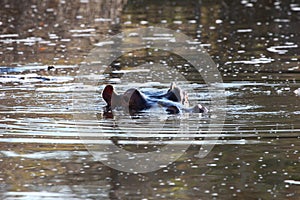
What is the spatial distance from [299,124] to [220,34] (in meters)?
8.48

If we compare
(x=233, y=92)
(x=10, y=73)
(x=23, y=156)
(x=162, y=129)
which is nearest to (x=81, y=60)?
(x=10, y=73)

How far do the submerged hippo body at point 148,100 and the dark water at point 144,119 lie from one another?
0.17 m

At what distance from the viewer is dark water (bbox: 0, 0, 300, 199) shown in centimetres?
662

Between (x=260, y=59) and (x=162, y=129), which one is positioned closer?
(x=162, y=129)

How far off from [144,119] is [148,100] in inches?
24.4

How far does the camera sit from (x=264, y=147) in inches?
305

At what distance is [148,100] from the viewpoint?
9.61 meters

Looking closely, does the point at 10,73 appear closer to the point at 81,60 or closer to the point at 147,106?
the point at 81,60

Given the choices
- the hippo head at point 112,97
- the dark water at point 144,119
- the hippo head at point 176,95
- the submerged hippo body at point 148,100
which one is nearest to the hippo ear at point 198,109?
the submerged hippo body at point 148,100

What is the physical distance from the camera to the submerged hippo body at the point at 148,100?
30.8 ft

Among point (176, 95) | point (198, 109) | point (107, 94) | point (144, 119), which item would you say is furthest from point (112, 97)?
point (198, 109)

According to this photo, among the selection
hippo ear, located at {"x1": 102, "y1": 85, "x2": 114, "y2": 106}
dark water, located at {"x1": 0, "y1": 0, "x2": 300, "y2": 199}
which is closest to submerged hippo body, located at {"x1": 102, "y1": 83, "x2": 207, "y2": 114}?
hippo ear, located at {"x1": 102, "y1": 85, "x2": 114, "y2": 106}

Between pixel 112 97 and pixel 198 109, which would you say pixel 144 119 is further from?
pixel 112 97

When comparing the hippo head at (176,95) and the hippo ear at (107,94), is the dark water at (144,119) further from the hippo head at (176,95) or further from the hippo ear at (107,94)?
the hippo head at (176,95)
